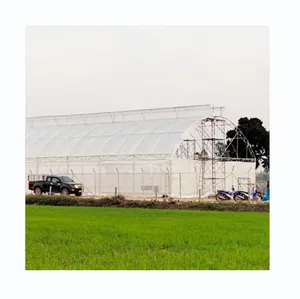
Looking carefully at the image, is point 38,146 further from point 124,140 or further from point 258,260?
point 258,260

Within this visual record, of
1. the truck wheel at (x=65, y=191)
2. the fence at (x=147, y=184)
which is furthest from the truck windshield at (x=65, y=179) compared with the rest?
the truck wheel at (x=65, y=191)

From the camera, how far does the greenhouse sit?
33.0m

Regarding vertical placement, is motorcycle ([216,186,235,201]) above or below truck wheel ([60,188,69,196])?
below

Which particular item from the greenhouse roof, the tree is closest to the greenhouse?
the greenhouse roof

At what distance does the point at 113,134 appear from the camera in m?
36.4

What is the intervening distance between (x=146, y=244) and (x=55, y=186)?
20899 mm

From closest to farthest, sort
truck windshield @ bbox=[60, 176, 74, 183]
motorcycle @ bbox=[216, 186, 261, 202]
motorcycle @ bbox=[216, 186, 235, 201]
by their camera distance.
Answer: motorcycle @ bbox=[216, 186, 261, 202] < motorcycle @ bbox=[216, 186, 235, 201] < truck windshield @ bbox=[60, 176, 74, 183]

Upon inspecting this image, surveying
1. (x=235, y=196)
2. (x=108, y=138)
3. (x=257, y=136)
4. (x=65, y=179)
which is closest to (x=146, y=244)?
(x=235, y=196)

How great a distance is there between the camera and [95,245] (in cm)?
1397

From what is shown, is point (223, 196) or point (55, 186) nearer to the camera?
point (223, 196)

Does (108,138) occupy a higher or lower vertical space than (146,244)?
higher

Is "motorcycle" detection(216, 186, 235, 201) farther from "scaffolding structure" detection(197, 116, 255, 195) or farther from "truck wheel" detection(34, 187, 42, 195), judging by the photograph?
"truck wheel" detection(34, 187, 42, 195)

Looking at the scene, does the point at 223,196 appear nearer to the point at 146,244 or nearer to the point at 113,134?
the point at 113,134

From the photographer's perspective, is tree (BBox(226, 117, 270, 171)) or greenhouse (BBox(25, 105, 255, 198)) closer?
greenhouse (BBox(25, 105, 255, 198))
